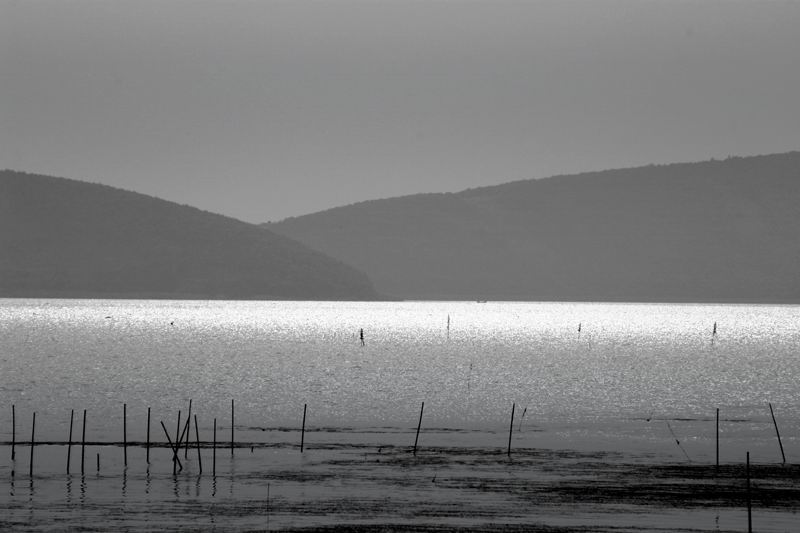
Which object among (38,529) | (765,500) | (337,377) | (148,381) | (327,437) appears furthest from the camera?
(337,377)

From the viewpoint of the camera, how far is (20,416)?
7144 centimetres

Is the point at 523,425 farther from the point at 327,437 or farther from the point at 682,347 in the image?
the point at 682,347

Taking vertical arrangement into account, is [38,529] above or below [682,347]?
below

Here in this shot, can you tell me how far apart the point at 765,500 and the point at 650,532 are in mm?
7713

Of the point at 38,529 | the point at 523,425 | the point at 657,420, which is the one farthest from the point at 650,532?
the point at 657,420

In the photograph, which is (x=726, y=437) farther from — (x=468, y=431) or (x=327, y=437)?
(x=327, y=437)

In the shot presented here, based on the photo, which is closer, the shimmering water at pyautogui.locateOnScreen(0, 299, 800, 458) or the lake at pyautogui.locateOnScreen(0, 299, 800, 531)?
the lake at pyautogui.locateOnScreen(0, 299, 800, 531)

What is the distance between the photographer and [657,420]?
76438 mm

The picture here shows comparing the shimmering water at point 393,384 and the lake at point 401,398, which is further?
the shimmering water at point 393,384

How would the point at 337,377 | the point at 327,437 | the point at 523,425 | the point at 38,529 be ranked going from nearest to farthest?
the point at 38,529 → the point at 327,437 → the point at 523,425 → the point at 337,377

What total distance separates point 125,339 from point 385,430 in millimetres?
135872

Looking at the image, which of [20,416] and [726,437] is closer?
[726,437]

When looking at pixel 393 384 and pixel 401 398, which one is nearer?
pixel 401 398

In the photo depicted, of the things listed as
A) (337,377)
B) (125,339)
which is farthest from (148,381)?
(125,339)
